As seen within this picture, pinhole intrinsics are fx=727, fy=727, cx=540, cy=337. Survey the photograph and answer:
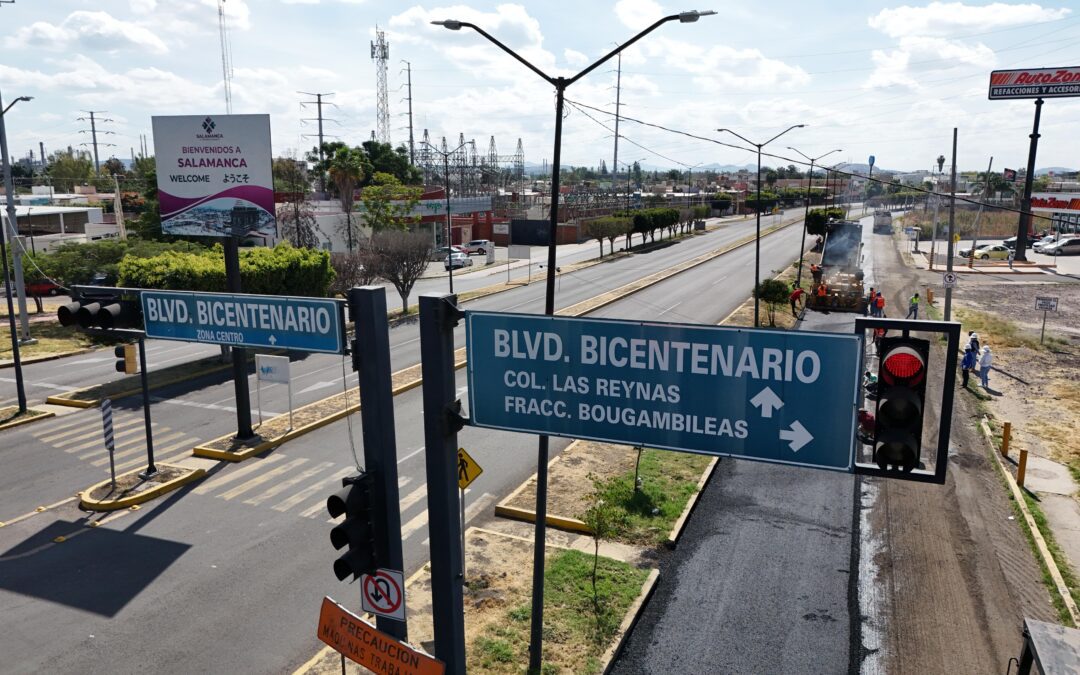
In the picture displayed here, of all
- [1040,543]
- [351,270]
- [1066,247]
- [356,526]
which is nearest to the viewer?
[356,526]

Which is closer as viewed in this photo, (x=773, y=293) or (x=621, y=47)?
(x=621, y=47)

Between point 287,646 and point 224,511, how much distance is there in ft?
18.9

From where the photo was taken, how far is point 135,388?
25406 millimetres

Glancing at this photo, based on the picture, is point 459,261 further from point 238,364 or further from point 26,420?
point 238,364

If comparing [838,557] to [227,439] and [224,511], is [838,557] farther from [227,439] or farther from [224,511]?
[227,439]

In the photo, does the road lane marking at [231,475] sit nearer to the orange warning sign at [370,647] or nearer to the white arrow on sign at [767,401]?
the orange warning sign at [370,647]

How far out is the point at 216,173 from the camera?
19297mm

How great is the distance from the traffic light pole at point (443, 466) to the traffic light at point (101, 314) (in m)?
8.58

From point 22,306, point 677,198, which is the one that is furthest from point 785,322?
point 677,198

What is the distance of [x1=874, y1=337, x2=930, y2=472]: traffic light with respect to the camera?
552 cm

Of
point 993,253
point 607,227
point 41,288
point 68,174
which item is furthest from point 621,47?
point 68,174

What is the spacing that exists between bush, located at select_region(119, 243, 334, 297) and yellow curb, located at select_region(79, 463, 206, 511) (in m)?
11.3

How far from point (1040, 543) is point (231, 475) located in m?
17.6

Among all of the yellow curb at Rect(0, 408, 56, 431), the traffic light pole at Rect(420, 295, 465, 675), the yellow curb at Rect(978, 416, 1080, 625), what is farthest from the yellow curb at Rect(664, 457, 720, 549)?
the yellow curb at Rect(0, 408, 56, 431)
